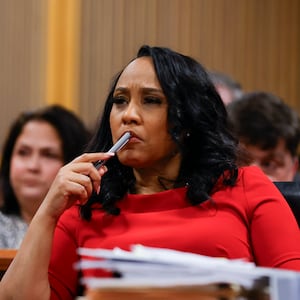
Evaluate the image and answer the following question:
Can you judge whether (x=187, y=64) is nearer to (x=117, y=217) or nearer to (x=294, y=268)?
(x=117, y=217)

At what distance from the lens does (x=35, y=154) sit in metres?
2.47

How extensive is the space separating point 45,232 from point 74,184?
0.10 m

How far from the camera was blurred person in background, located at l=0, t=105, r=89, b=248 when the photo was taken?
241 cm

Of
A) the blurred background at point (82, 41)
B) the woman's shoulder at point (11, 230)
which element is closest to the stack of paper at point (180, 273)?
the woman's shoulder at point (11, 230)

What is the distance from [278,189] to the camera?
64.0 inches

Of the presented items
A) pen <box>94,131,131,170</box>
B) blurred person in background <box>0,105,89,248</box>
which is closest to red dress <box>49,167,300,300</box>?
pen <box>94,131,131,170</box>

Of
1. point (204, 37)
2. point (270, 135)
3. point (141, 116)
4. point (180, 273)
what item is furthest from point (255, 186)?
point (204, 37)

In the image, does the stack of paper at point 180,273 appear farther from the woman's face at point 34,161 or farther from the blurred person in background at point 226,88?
the blurred person in background at point 226,88

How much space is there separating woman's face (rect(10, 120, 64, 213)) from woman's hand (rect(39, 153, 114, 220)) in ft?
3.19

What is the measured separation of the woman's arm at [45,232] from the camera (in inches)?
55.2

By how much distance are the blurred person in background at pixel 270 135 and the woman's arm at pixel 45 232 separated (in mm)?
1049

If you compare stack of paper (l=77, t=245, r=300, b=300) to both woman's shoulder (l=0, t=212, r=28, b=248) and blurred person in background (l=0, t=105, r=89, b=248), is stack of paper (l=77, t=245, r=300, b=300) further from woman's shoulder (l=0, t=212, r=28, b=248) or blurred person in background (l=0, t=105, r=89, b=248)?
blurred person in background (l=0, t=105, r=89, b=248)

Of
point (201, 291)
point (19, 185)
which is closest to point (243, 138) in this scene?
point (19, 185)

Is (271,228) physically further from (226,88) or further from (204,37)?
(204,37)
